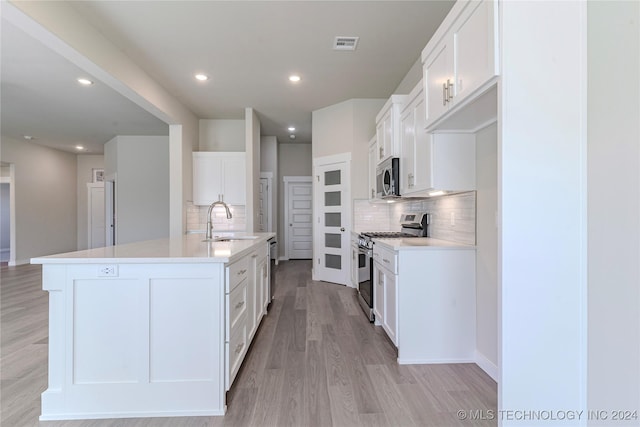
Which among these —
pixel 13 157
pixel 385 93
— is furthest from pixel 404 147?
pixel 13 157

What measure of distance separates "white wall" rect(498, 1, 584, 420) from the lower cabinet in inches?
55.7

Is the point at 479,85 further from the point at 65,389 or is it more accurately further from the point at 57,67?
the point at 57,67

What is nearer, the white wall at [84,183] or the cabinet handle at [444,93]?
the cabinet handle at [444,93]

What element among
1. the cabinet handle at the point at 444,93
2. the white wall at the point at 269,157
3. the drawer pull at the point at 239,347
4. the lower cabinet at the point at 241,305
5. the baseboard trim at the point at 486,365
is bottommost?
the baseboard trim at the point at 486,365

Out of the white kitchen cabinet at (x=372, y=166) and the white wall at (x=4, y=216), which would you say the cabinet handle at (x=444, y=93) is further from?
the white wall at (x=4, y=216)

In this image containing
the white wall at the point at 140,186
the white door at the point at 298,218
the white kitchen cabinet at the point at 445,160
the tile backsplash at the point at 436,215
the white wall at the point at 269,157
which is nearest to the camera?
the white kitchen cabinet at the point at 445,160

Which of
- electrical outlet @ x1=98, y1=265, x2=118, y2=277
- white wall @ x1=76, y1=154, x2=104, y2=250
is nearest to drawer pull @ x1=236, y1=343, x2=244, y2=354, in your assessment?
electrical outlet @ x1=98, y1=265, x2=118, y2=277

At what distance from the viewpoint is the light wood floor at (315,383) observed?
5.64ft

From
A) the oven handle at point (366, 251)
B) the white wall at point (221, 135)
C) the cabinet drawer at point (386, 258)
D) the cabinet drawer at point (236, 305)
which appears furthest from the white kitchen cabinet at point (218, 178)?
the cabinet drawer at point (236, 305)

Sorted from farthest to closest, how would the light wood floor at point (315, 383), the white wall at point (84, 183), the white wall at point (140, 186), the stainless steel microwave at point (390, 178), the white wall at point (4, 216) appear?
the white wall at point (4, 216) < the white wall at point (84, 183) < the white wall at point (140, 186) < the stainless steel microwave at point (390, 178) < the light wood floor at point (315, 383)

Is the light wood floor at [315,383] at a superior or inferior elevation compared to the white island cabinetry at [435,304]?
inferior

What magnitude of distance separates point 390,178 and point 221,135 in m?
3.81

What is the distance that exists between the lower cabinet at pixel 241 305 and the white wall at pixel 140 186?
4779 millimetres

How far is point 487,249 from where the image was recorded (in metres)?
2.18
